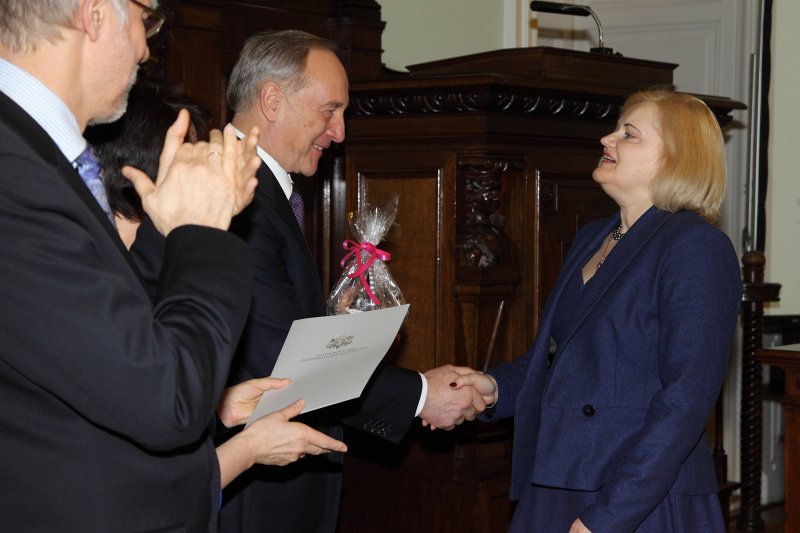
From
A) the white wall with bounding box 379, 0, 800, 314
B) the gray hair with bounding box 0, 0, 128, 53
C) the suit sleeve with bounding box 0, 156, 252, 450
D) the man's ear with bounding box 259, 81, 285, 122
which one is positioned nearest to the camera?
the suit sleeve with bounding box 0, 156, 252, 450

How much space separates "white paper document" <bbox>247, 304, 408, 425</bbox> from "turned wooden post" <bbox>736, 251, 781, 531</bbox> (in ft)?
10.3

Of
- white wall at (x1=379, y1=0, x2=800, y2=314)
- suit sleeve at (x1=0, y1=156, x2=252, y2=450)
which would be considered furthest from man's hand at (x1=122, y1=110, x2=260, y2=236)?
white wall at (x1=379, y1=0, x2=800, y2=314)

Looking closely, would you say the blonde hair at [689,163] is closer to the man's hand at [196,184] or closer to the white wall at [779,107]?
the man's hand at [196,184]

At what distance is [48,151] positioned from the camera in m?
1.36

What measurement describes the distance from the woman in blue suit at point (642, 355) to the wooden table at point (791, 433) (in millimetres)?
935

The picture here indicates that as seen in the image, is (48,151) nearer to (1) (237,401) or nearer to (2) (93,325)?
(2) (93,325)

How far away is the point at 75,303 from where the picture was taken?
4.18 ft

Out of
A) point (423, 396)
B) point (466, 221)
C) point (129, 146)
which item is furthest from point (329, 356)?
point (466, 221)

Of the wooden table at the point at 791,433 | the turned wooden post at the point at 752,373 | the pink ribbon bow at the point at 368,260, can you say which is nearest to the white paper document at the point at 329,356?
the pink ribbon bow at the point at 368,260

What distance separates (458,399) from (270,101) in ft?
3.13

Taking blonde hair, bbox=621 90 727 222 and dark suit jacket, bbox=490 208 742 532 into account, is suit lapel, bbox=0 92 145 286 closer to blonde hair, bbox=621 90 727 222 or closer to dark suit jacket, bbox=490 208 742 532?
dark suit jacket, bbox=490 208 742 532

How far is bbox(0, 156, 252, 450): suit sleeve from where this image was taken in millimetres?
1272

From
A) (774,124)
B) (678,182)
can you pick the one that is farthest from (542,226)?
(774,124)

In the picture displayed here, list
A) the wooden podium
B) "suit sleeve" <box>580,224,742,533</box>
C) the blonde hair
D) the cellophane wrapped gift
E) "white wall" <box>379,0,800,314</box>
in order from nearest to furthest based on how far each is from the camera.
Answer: "suit sleeve" <box>580,224,742,533</box>, the blonde hair, the cellophane wrapped gift, the wooden podium, "white wall" <box>379,0,800,314</box>
